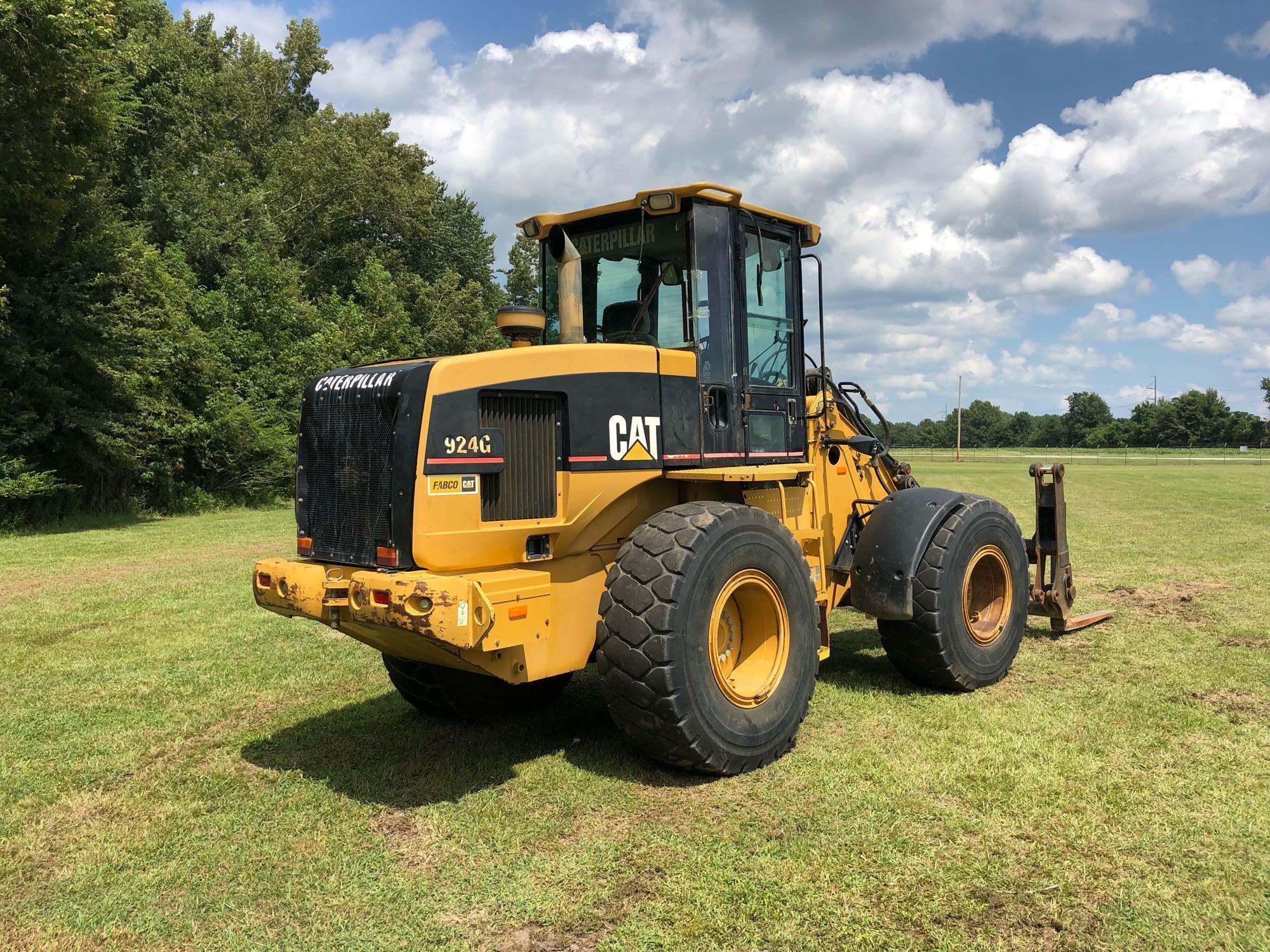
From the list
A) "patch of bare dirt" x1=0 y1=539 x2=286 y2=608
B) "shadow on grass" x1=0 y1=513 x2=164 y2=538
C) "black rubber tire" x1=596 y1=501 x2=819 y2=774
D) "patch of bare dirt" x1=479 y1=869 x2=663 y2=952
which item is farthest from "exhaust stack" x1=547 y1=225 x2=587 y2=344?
"shadow on grass" x1=0 y1=513 x2=164 y2=538

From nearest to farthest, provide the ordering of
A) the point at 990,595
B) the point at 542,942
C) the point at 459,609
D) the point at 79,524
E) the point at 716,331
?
1. the point at 542,942
2. the point at 459,609
3. the point at 716,331
4. the point at 990,595
5. the point at 79,524

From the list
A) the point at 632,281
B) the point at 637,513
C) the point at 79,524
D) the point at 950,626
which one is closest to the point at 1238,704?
the point at 950,626

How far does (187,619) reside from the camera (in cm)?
909

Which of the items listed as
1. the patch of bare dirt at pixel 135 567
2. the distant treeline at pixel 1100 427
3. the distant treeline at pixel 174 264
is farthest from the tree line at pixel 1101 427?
the patch of bare dirt at pixel 135 567

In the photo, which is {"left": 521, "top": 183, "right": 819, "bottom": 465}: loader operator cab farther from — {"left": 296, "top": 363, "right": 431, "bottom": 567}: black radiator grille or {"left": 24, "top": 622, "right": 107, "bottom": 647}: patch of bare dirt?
{"left": 24, "top": 622, "right": 107, "bottom": 647}: patch of bare dirt

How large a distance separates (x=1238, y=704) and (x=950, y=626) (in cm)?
182

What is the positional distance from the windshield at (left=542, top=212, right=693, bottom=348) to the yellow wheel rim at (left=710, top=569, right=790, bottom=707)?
1.51m

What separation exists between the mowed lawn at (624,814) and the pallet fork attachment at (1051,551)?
287mm

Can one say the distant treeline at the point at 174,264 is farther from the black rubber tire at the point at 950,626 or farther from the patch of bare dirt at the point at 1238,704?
the patch of bare dirt at the point at 1238,704

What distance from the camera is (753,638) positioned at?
5188 millimetres

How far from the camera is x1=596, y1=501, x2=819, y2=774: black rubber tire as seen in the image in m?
4.36

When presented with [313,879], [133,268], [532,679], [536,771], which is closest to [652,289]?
[532,679]

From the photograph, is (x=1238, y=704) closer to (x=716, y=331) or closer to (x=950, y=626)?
(x=950, y=626)

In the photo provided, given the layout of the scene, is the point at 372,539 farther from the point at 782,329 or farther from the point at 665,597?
the point at 782,329
